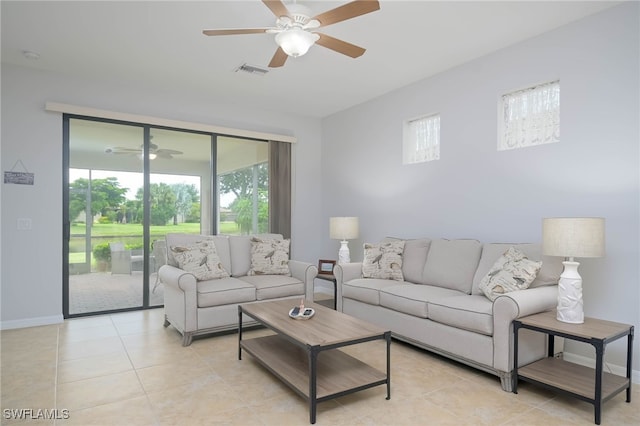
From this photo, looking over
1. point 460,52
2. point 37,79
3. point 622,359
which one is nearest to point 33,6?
point 37,79

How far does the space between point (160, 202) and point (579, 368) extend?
467 centimetres

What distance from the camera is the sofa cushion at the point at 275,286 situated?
12.8 feet

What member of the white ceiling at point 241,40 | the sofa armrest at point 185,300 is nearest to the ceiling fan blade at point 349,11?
the white ceiling at point 241,40

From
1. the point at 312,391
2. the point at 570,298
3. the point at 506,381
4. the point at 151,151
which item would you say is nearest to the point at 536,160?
the point at 570,298

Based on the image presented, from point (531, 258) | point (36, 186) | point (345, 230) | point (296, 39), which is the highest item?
point (296, 39)

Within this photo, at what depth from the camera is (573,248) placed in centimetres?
254

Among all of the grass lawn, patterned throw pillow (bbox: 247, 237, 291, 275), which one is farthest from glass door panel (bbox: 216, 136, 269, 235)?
patterned throw pillow (bbox: 247, 237, 291, 275)

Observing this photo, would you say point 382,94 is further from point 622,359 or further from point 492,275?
point 622,359

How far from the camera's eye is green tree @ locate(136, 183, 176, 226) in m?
4.88

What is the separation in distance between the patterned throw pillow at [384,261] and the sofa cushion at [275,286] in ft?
2.49

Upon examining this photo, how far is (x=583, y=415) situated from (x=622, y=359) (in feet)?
2.89

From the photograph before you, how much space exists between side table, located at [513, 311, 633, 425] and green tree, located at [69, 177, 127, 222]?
175 inches

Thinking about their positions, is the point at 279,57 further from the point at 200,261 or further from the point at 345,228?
the point at 345,228

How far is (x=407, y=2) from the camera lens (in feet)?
9.19
